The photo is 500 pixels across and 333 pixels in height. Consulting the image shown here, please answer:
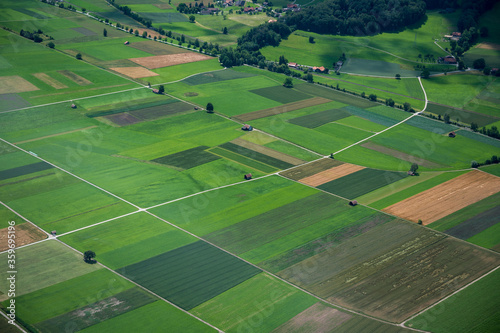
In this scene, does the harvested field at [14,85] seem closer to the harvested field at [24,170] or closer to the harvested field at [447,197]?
the harvested field at [24,170]

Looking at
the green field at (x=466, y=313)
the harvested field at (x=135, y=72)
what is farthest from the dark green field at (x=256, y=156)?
the harvested field at (x=135, y=72)

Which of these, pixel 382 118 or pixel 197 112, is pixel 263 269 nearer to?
pixel 197 112

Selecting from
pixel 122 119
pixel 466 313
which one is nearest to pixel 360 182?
pixel 466 313

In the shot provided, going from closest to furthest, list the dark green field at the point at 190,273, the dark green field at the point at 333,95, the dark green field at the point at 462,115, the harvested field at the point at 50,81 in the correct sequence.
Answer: the dark green field at the point at 190,273, the dark green field at the point at 462,115, the harvested field at the point at 50,81, the dark green field at the point at 333,95

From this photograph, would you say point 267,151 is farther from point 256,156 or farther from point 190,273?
point 190,273

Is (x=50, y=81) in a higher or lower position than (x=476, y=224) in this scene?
lower

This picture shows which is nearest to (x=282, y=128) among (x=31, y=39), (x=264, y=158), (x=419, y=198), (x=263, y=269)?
(x=264, y=158)

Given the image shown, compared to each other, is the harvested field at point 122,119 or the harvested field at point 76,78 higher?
the harvested field at point 76,78
